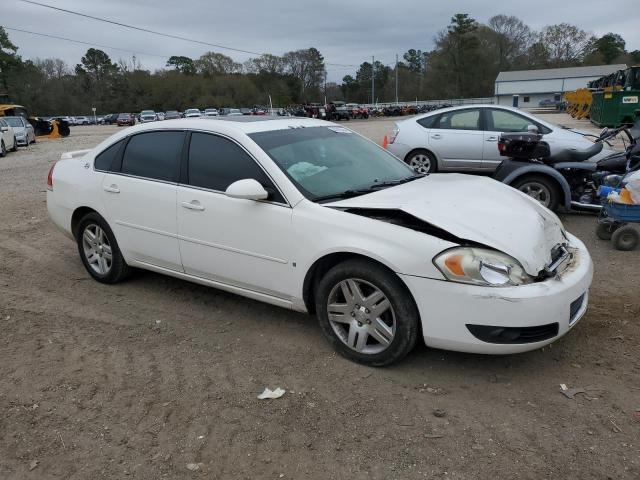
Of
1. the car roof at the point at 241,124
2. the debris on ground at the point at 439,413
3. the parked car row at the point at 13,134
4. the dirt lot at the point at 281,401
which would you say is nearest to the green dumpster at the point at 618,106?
the dirt lot at the point at 281,401

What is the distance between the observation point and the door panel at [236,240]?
3703 mm

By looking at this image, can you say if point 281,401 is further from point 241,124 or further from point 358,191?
point 241,124

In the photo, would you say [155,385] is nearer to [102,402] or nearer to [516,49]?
[102,402]

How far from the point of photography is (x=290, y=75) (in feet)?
301

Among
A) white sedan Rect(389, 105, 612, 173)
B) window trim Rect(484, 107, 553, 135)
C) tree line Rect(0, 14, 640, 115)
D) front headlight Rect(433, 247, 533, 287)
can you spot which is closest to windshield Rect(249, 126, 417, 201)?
front headlight Rect(433, 247, 533, 287)

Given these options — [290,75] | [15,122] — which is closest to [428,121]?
[15,122]

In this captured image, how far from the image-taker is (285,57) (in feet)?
301

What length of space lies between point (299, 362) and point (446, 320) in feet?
3.52

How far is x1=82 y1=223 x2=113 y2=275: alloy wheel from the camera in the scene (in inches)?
199

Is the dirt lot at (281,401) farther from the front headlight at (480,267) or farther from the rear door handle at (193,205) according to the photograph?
the rear door handle at (193,205)

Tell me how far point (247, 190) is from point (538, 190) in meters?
5.05

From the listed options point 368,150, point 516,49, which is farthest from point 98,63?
point 368,150

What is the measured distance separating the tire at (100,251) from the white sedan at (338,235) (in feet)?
0.07

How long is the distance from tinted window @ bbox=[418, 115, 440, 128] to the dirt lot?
20.1 ft
